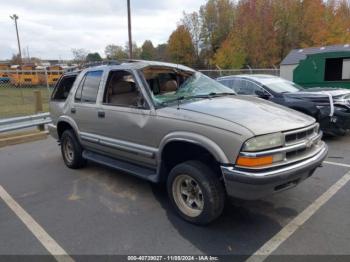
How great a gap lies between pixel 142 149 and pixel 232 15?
4805 cm

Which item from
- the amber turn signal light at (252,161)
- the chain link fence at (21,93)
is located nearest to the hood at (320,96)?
the amber turn signal light at (252,161)

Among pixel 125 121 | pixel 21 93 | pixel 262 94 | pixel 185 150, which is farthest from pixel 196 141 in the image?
pixel 21 93

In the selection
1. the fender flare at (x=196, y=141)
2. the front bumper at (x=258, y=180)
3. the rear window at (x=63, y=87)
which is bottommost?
the front bumper at (x=258, y=180)

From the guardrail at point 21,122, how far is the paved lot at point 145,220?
305 cm

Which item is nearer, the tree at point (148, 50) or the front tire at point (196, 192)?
the front tire at point (196, 192)

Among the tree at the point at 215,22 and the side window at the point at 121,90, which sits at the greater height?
the tree at the point at 215,22

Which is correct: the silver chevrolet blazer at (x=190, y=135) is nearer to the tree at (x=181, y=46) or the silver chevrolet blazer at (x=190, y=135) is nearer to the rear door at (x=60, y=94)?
the rear door at (x=60, y=94)

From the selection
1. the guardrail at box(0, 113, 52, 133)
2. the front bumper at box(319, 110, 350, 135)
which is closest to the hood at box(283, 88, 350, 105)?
the front bumper at box(319, 110, 350, 135)

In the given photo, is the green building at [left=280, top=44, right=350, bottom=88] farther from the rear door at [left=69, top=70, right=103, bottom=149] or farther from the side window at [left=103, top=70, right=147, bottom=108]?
the rear door at [left=69, top=70, right=103, bottom=149]

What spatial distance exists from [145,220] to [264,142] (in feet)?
5.59

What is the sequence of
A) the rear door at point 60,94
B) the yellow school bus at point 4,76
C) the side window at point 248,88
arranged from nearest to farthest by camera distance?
the rear door at point 60,94 < the side window at point 248,88 < the yellow school bus at point 4,76

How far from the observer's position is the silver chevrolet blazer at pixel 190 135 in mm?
2816

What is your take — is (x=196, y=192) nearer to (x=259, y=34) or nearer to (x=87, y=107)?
(x=87, y=107)

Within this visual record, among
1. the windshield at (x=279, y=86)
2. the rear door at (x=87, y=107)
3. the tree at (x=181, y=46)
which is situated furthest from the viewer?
the tree at (x=181, y=46)
